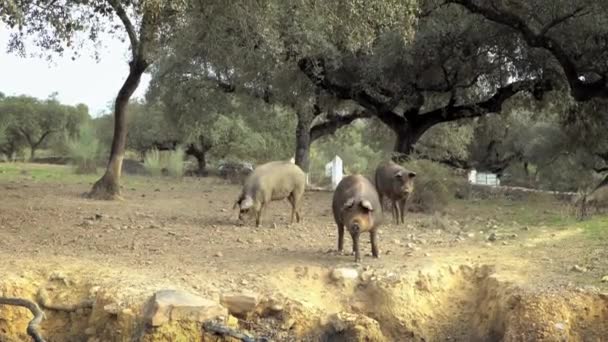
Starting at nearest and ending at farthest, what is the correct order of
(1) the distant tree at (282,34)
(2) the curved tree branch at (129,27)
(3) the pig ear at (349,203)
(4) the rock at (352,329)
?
1. (4) the rock at (352,329)
2. (3) the pig ear at (349,203)
3. (1) the distant tree at (282,34)
4. (2) the curved tree branch at (129,27)

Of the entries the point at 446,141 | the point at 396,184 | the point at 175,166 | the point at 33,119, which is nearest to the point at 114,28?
the point at 396,184

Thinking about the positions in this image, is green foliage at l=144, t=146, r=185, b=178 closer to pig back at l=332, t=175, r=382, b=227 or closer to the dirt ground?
the dirt ground

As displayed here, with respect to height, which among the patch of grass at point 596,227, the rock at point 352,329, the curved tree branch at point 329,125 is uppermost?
the curved tree branch at point 329,125

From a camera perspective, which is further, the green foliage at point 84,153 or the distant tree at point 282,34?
the green foliage at point 84,153

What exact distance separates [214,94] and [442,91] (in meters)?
8.67

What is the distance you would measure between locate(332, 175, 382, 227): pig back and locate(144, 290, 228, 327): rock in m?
2.62

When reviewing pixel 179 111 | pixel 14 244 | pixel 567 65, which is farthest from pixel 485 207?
pixel 179 111

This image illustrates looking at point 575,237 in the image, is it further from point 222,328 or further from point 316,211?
point 222,328

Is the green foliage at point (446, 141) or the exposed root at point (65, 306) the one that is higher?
the green foliage at point (446, 141)

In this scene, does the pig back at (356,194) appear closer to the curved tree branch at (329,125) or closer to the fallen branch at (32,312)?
the fallen branch at (32,312)

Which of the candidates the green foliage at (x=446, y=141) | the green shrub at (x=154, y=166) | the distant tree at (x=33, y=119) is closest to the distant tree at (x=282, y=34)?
the green shrub at (x=154, y=166)

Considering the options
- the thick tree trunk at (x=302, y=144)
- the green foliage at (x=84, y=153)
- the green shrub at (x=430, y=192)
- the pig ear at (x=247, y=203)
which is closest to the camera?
the pig ear at (x=247, y=203)

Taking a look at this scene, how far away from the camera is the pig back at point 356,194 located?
908 centimetres

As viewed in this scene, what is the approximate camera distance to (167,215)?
42.8ft
